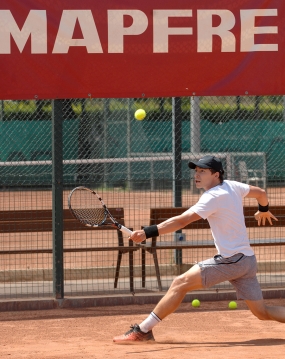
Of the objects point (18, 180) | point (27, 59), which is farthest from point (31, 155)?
point (27, 59)

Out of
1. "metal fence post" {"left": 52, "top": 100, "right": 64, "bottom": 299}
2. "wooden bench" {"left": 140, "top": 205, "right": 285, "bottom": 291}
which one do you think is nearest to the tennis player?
"metal fence post" {"left": 52, "top": 100, "right": 64, "bottom": 299}

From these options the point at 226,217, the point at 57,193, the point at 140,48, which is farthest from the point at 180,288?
the point at 140,48

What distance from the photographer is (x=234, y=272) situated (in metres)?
5.94

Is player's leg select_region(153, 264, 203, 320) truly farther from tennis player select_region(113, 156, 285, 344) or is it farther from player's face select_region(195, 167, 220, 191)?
player's face select_region(195, 167, 220, 191)

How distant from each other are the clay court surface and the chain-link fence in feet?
2.29

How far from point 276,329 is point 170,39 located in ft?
10.4

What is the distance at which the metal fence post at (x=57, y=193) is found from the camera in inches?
310

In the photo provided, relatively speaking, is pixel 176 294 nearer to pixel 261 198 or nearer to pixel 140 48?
pixel 261 198

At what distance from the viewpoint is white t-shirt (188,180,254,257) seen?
5844mm

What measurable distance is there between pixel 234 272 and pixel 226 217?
1.44 feet

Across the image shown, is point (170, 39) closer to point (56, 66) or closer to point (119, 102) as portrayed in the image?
point (56, 66)

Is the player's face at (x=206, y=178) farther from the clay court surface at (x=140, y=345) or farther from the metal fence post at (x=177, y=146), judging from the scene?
the metal fence post at (x=177, y=146)

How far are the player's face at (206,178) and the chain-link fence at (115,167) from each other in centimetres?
276

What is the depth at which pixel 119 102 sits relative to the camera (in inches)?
662
